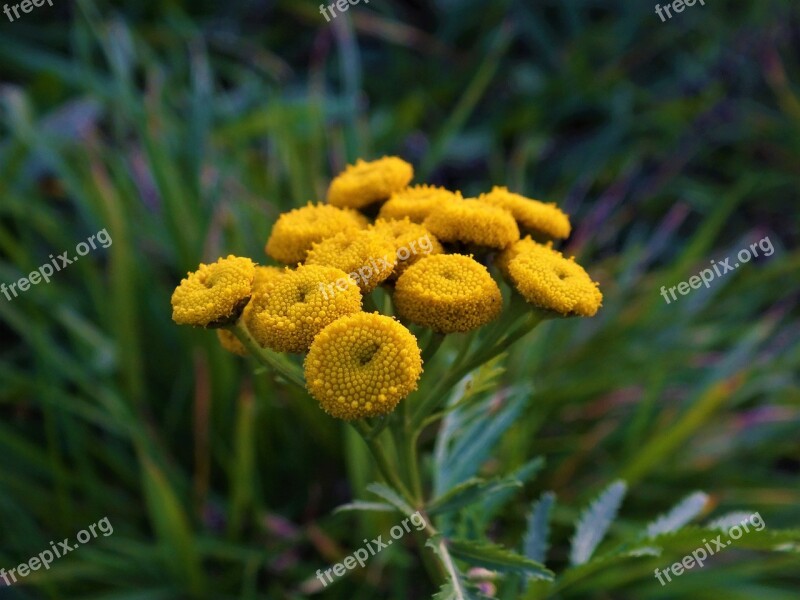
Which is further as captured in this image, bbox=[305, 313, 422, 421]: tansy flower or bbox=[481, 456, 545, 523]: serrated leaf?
bbox=[481, 456, 545, 523]: serrated leaf

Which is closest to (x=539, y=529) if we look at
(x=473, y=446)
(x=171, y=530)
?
(x=473, y=446)

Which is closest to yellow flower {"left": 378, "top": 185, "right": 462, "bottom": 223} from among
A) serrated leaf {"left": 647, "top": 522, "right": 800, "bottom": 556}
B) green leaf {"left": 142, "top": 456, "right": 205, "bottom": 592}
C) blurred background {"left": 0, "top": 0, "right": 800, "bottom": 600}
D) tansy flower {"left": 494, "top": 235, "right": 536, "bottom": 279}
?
tansy flower {"left": 494, "top": 235, "right": 536, "bottom": 279}

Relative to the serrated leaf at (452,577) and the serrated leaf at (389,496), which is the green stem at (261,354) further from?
the serrated leaf at (452,577)

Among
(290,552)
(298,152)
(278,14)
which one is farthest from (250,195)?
(278,14)

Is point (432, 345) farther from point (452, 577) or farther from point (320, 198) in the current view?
point (320, 198)

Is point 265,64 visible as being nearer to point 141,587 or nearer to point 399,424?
point 141,587

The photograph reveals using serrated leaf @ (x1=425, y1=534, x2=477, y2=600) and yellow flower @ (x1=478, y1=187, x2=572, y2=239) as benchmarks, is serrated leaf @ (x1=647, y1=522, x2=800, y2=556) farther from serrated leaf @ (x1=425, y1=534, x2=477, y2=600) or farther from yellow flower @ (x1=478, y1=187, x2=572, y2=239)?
yellow flower @ (x1=478, y1=187, x2=572, y2=239)
